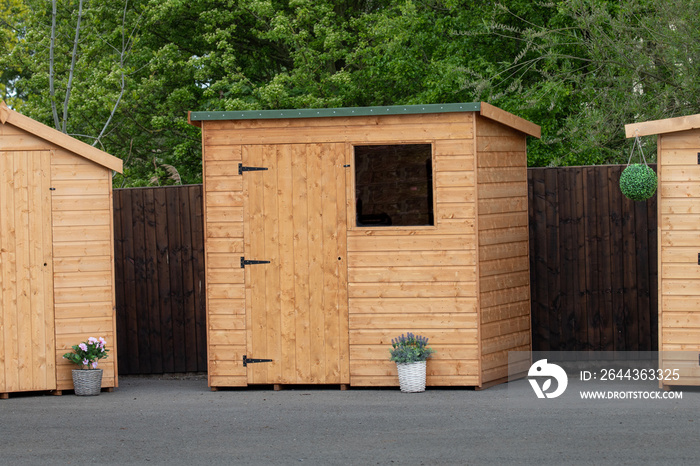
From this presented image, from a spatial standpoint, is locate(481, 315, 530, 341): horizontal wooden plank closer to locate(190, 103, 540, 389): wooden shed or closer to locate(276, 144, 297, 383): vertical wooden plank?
locate(190, 103, 540, 389): wooden shed

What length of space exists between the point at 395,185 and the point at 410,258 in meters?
0.67

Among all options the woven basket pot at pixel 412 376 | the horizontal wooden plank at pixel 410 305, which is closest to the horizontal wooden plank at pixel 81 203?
the horizontal wooden plank at pixel 410 305

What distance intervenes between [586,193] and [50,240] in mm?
5177

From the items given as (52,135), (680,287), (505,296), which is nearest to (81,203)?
(52,135)

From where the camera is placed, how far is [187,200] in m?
8.88

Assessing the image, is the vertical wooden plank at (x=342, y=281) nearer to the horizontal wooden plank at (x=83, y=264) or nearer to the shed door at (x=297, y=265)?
the shed door at (x=297, y=265)

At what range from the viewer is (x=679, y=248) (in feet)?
23.6

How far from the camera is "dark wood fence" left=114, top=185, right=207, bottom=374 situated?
8.88 meters

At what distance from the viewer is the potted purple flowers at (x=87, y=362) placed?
769cm

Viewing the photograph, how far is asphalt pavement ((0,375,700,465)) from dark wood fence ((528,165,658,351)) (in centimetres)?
122

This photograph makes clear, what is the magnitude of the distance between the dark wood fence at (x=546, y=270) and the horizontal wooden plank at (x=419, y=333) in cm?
145

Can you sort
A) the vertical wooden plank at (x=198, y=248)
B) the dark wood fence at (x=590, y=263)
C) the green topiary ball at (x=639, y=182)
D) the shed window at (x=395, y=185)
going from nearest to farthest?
the green topiary ball at (x=639, y=182) < the shed window at (x=395, y=185) < the dark wood fence at (x=590, y=263) < the vertical wooden plank at (x=198, y=248)

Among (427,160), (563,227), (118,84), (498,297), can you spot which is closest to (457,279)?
(498,297)

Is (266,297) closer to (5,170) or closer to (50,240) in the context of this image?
(50,240)
